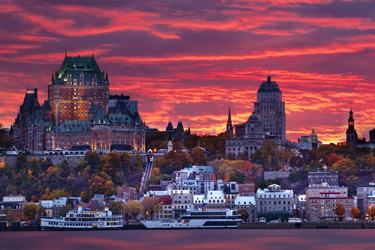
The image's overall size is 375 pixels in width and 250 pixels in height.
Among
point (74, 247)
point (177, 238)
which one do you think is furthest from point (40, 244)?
point (177, 238)

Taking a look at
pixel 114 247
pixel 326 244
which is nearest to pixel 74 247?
pixel 114 247

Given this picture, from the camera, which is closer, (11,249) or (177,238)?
(11,249)

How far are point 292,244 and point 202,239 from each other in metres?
14.6

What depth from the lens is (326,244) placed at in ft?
611

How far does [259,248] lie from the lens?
18162 cm

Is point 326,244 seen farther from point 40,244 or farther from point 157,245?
point 40,244

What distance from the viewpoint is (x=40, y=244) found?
18950cm

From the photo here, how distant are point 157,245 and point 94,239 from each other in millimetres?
14945

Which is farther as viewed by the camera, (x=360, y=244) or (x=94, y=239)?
A: (x=94, y=239)

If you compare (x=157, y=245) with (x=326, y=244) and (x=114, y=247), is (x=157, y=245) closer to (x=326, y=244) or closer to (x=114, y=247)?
(x=114, y=247)

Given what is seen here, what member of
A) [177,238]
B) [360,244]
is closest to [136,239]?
[177,238]

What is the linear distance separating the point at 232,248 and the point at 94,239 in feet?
82.6

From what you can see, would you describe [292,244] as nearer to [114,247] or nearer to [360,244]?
[360,244]

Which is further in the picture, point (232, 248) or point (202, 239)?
point (202, 239)
